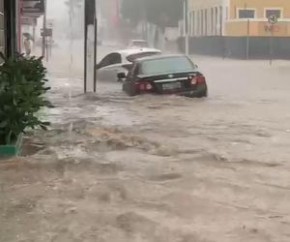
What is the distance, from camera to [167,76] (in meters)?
21.8

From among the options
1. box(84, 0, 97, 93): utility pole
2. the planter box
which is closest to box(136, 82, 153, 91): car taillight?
box(84, 0, 97, 93): utility pole

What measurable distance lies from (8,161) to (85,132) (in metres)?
4.03

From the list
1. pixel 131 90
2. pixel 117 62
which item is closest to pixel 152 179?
pixel 131 90

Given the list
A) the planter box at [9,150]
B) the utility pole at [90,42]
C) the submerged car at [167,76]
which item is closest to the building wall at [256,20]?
the utility pole at [90,42]

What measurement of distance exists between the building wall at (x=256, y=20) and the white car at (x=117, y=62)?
26379mm

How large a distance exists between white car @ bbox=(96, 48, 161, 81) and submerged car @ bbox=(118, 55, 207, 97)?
6932mm

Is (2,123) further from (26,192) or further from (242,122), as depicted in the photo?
(242,122)

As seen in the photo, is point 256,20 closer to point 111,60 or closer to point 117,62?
point 111,60

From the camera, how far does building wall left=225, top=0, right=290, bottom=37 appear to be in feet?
186

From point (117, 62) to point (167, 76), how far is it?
29.7ft

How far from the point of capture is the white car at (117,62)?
29859 mm

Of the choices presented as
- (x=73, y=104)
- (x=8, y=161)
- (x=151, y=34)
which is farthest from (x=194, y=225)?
(x=151, y=34)

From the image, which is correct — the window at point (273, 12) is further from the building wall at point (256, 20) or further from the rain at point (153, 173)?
the rain at point (153, 173)

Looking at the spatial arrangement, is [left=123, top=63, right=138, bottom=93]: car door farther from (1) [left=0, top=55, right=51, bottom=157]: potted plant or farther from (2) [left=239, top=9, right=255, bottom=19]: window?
(2) [left=239, top=9, right=255, bottom=19]: window
